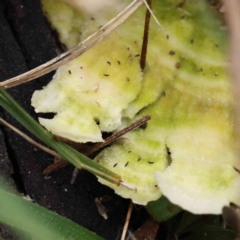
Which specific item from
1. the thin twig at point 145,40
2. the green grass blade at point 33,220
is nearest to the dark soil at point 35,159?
the green grass blade at point 33,220

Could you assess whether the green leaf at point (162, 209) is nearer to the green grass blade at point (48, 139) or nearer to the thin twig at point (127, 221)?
the thin twig at point (127, 221)

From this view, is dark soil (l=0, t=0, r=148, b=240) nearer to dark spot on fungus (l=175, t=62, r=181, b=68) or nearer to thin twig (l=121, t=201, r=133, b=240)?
thin twig (l=121, t=201, r=133, b=240)

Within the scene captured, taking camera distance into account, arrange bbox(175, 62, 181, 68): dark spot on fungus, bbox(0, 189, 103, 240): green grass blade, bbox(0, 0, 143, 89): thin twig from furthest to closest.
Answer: bbox(175, 62, 181, 68): dark spot on fungus → bbox(0, 0, 143, 89): thin twig → bbox(0, 189, 103, 240): green grass blade

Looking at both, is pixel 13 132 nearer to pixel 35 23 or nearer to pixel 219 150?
pixel 35 23

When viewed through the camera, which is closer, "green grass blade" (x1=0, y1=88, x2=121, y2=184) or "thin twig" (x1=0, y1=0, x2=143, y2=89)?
"green grass blade" (x1=0, y1=88, x2=121, y2=184)

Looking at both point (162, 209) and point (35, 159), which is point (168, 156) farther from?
point (35, 159)

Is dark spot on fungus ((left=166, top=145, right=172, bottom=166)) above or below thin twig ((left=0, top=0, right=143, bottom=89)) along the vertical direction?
below

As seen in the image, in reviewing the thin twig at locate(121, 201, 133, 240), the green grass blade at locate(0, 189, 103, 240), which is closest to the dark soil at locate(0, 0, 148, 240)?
the thin twig at locate(121, 201, 133, 240)
